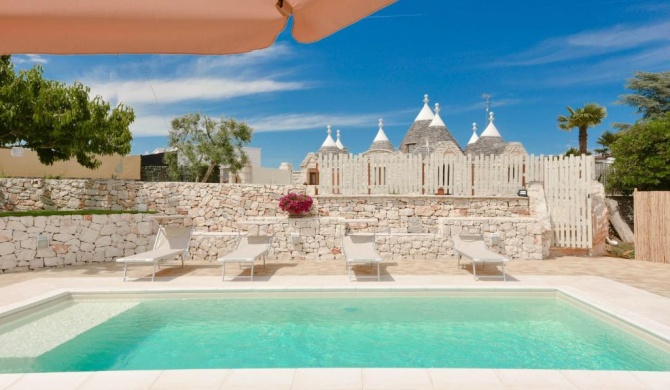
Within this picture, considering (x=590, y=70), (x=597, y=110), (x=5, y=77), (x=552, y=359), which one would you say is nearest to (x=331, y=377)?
(x=552, y=359)

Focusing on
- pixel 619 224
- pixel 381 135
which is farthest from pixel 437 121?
pixel 619 224

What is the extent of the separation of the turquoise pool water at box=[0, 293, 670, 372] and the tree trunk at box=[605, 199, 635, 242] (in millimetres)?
10018

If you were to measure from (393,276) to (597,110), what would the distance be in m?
23.0

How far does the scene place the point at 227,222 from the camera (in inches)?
577

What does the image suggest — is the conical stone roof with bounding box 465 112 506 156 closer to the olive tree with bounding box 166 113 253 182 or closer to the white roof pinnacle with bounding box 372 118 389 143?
the white roof pinnacle with bounding box 372 118 389 143

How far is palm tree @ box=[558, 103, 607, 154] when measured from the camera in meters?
23.8

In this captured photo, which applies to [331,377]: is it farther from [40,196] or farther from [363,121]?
[363,121]

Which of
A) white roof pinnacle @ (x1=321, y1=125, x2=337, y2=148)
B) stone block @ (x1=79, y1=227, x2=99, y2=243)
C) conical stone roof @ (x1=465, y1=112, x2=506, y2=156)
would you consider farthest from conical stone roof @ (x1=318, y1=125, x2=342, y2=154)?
stone block @ (x1=79, y1=227, x2=99, y2=243)

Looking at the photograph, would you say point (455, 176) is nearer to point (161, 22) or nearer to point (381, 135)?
point (161, 22)

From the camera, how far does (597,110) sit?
23828 millimetres

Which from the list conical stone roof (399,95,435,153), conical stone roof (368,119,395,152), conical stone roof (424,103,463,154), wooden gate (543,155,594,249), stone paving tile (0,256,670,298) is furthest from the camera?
conical stone roof (368,119,395,152)

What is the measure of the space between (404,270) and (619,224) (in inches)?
414

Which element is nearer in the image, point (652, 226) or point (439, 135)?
point (652, 226)

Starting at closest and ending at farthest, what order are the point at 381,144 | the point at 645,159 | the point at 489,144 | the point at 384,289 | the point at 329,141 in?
the point at 384,289 < the point at 645,159 < the point at 489,144 < the point at 381,144 < the point at 329,141
